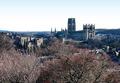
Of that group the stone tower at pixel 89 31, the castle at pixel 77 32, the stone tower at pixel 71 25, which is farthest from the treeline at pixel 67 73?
the stone tower at pixel 71 25

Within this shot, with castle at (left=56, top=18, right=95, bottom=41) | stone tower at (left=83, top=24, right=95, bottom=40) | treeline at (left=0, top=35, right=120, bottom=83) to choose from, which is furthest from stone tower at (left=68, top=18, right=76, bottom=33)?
treeline at (left=0, top=35, right=120, bottom=83)

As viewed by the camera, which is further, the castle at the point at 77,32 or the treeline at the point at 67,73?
the castle at the point at 77,32

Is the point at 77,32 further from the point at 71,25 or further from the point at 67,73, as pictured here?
the point at 67,73

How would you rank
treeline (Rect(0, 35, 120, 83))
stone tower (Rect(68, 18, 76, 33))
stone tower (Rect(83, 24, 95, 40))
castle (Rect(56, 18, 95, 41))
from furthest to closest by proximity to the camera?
stone tower (Rect(68, 18, 76, 33))
castle (Rect(56, 18, 95, 41))
stone tower (Rect(83, 24, 95, 40))
treeline (Rect(0, 35, 120, 83))

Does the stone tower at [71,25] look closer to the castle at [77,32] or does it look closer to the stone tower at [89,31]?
the castle at [77,32]

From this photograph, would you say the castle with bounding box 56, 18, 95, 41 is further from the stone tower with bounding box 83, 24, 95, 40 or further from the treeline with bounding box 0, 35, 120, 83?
the treeline with bounding box 0, 35, 120, 83

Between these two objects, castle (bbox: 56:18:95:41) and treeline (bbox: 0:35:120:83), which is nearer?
treeline (bbox: 0:35:120:83)

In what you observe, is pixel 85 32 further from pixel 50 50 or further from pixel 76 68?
pixel 76 68

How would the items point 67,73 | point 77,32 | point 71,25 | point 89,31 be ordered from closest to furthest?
point 67,73 < point 89,31 < point 77,32 < point 71,25

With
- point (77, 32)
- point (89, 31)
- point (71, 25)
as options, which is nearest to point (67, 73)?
point (89, 31)

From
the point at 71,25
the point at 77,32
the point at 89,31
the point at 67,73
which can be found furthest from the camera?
the point at 71,25

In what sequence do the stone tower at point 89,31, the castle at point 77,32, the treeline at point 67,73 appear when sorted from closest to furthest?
1. the treeline at point 67,73
2. the stone tower at point 89,31
3. the castle at point 77,32
